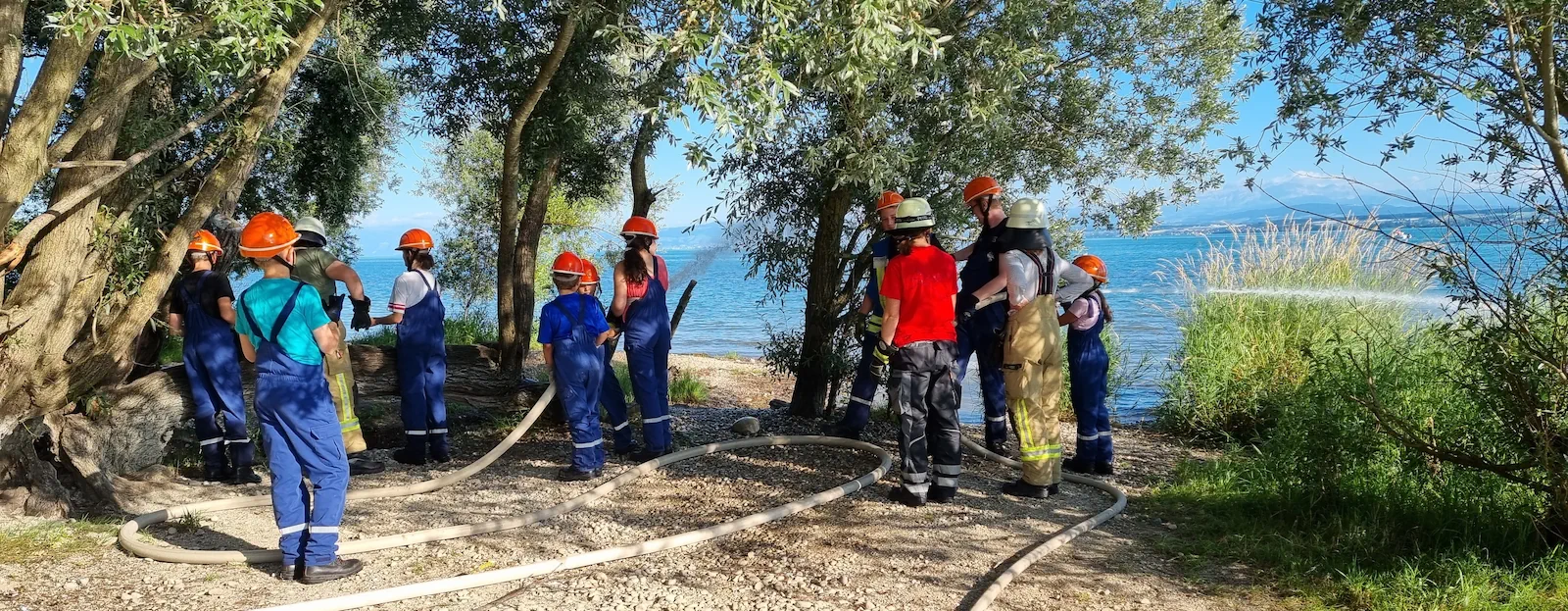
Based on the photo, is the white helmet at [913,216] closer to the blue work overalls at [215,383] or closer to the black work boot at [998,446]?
the black work boot at [998,446]

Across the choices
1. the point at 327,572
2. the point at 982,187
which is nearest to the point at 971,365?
the point at 982,187

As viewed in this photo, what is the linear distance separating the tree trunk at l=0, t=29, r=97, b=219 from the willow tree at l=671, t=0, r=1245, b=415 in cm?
350

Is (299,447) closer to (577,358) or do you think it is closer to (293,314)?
(293,314)

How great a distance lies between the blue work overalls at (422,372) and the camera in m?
7.34

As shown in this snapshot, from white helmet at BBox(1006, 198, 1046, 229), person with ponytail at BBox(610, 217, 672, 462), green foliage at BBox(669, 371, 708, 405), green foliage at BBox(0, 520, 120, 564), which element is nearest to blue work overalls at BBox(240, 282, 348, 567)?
green foliage at BBox(0, 520, 120, 564)

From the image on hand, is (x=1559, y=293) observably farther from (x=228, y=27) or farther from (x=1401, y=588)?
(x=228, y=27)

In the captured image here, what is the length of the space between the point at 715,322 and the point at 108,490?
103 ft

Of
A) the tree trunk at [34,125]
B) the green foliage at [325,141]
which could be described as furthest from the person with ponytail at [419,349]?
the green foliage at [325,141]

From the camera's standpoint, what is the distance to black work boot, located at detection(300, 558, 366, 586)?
180 inches

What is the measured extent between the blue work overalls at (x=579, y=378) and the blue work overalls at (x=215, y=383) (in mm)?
2266

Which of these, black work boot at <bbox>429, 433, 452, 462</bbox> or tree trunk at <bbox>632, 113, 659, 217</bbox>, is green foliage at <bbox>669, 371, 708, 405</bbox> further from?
black work boot at <bbox>429, 433, 452, 462</bbox>

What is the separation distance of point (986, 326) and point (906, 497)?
5.19ft

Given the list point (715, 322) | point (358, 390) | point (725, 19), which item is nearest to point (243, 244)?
point (725, 19)

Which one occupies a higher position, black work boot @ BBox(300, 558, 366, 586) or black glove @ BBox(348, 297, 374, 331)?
black glove @ BBox(348, 297, 374, 331)
